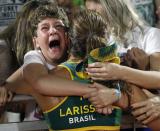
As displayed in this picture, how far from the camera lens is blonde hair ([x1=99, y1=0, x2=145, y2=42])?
2.02m

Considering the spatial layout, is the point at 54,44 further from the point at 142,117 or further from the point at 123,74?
the point at 142,117

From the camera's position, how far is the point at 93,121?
157 cm

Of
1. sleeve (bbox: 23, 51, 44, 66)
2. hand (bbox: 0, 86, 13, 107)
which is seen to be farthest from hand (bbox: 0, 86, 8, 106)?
sleeve (bbox: 23, 51, 44, 66)

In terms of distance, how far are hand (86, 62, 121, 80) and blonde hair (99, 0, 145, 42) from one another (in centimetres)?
38

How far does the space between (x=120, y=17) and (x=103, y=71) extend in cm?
57

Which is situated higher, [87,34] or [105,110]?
[87,34]

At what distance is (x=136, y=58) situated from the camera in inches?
71.9

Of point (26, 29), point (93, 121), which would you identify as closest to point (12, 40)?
point (26, 29)

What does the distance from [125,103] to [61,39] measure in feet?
1.74

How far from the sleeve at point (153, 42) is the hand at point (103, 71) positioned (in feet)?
1.35

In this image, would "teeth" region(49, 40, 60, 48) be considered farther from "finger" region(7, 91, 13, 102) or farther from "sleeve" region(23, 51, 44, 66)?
"finger" region(7, 91, 13, 102)

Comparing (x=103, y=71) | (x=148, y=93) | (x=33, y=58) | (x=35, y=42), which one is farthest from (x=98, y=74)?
(x=35, y=42)

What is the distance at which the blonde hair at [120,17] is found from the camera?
6.61ft

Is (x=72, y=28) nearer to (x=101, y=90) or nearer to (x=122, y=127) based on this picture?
(x=101, y=90)
